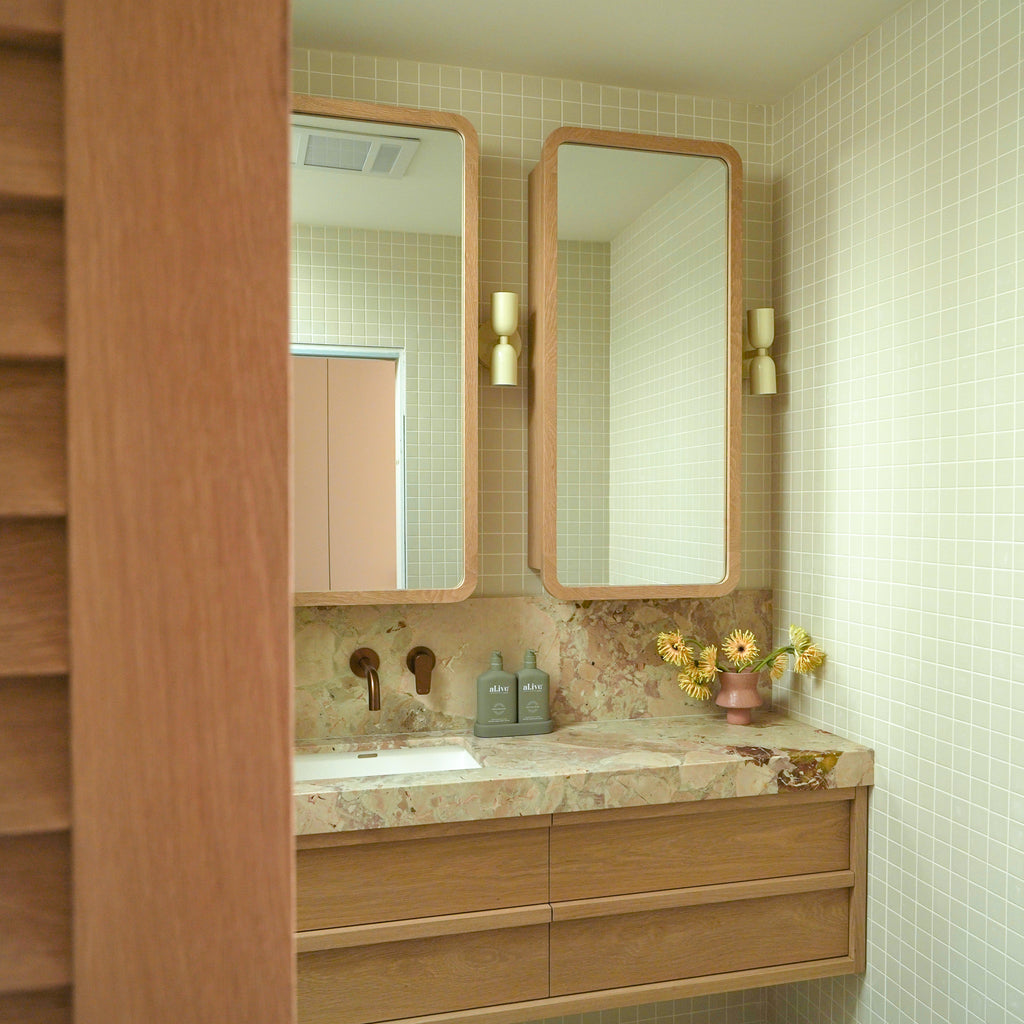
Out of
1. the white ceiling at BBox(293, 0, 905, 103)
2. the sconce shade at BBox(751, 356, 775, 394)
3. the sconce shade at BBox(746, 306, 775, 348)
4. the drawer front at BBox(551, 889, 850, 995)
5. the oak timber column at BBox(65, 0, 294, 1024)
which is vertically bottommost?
the drawer front at BBox(551, 889, 850, 995)

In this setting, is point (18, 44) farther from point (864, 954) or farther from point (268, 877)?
point (864, 954)

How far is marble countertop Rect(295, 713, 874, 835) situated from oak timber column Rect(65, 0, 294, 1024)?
1386mm

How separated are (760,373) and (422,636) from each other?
1117mm

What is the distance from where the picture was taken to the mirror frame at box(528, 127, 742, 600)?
224 centimetres

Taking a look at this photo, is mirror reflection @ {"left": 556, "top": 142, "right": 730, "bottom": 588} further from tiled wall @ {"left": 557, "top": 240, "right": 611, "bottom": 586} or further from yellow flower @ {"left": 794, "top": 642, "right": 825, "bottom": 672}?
yellow flower @ {"left": 794, "top": 642, "right": 825, "bottom": 672}

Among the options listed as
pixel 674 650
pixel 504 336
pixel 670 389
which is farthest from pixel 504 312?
pixel 674 650

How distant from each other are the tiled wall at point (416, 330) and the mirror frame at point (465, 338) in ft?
0.07

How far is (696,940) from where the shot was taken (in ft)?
6.61

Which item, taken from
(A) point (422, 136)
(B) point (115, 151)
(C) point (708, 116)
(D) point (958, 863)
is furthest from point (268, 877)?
(C) point (708, 116)

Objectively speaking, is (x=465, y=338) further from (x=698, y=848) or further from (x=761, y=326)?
(x=698, y=848)

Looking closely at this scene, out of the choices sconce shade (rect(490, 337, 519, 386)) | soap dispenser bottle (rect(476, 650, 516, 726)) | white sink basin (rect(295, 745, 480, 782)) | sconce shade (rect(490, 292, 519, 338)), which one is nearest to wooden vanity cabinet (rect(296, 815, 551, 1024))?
white sink basin (rect(295, 745, 480, 782))

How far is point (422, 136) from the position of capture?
2.16m

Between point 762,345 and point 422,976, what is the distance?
5.60 feet

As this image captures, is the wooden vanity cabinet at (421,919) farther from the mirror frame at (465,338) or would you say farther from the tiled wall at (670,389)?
the tiled wall at (670,389)
